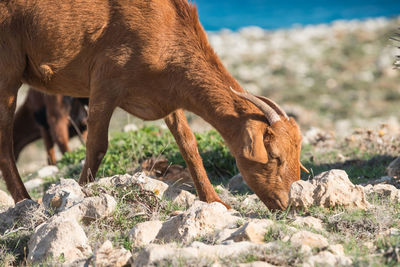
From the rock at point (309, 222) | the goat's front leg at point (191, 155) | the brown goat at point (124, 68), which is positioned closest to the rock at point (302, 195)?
the rock at point (309, 222)

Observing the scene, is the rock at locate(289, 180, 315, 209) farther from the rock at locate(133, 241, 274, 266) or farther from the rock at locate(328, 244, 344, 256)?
the rock at locate(133, 241, 274, 266)

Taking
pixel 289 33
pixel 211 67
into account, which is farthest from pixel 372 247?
pixel 289 33

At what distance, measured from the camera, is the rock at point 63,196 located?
4930 millimetres

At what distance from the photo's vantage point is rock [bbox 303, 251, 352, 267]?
3404 millimetres

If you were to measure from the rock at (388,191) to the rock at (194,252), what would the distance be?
1.95m

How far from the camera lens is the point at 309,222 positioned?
→ 4.39m

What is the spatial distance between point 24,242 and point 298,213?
246cm

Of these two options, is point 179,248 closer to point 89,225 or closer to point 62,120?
point 89,225

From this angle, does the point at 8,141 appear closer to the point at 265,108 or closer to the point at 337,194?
the point at 265,108

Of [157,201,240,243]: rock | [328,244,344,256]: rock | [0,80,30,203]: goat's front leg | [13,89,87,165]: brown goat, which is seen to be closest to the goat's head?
[157,201,240,243]: rock

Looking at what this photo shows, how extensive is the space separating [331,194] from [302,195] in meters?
0.25

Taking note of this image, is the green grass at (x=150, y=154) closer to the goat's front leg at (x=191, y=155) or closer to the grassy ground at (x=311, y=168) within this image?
the grassy ground at (x=311, y=168)

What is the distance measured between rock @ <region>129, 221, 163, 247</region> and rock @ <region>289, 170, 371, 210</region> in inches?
49.5

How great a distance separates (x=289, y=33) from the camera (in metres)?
47.0
